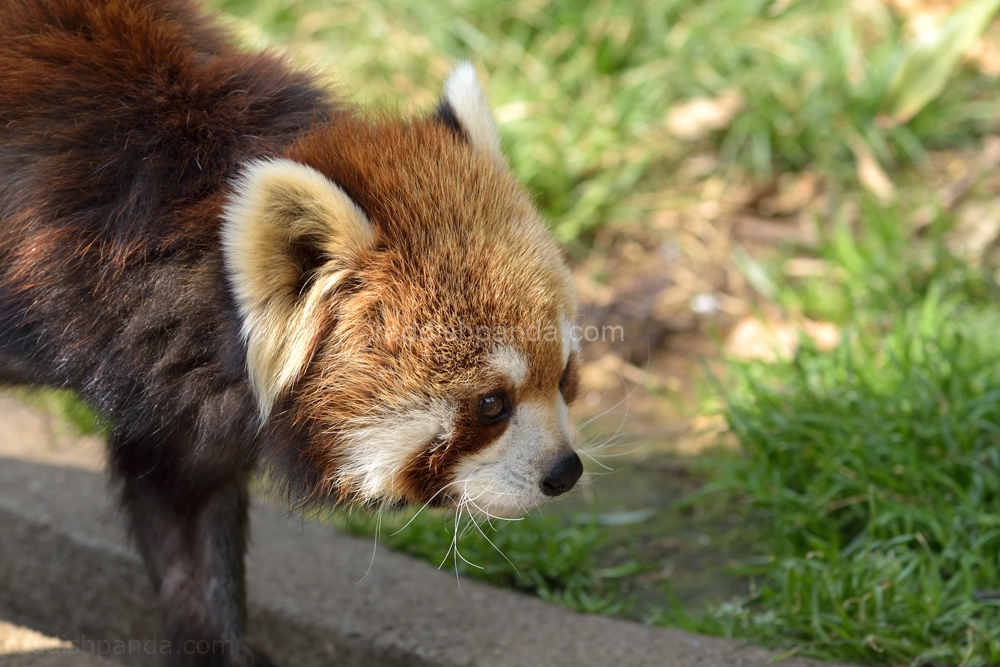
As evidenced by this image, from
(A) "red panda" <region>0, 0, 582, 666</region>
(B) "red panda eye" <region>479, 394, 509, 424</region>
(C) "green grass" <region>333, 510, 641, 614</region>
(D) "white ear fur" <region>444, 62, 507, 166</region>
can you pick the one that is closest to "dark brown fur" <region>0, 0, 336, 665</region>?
(A) "red panda" <region>0, 0, 582, 666</region>

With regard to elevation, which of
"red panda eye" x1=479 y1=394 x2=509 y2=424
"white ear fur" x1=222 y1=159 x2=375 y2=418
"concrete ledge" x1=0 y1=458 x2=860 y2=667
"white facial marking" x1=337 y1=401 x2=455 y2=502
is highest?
"white ear fur" x1=222 y1=159 x2=375 y2=418

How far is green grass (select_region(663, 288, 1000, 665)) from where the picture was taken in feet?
9.49

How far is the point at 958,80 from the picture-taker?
6066mm

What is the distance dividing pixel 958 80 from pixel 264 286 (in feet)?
17.4

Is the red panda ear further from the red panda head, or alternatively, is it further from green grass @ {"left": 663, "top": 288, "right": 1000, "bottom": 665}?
green grass @ {"left": 663, "top": 288, "right": 1000, "bottom": 665}

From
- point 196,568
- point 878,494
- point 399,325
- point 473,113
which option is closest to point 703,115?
point 878,494

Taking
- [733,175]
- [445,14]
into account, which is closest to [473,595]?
[733,175]

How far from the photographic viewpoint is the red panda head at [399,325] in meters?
2.32

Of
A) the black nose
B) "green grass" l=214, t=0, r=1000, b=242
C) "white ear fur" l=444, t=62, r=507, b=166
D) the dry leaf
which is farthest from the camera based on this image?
the dry leaf

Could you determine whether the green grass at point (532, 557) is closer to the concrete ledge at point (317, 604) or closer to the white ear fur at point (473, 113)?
the concrete ledge at point (317, 604)

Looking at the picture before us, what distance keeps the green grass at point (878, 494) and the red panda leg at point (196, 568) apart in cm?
144

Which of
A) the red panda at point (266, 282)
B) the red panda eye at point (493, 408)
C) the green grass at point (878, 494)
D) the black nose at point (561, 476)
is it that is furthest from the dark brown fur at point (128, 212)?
the green grass at point (878, 494)

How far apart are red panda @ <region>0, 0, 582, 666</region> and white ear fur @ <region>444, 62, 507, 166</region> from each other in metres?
0.09

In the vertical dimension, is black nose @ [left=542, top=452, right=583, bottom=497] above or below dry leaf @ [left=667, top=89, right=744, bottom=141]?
above
